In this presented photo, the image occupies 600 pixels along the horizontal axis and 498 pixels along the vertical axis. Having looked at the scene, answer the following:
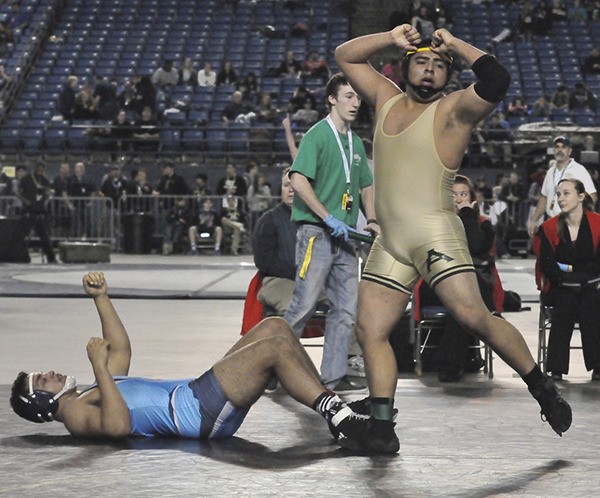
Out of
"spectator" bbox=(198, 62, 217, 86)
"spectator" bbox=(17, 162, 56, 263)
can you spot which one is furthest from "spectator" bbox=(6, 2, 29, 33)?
"spectator" bbox=(17, 162, 56, 263)

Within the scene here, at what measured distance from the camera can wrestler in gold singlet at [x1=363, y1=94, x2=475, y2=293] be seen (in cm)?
598

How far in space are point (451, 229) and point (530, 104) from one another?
22.5 metres

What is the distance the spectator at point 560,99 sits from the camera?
27094 millimetres

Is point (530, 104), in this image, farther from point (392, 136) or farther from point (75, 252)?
point (392, 136)

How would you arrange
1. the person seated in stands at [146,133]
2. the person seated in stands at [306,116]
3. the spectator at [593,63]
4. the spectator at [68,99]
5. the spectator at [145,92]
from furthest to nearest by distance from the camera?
1. the spectator at [593,63]
2. the spectator at [68,99]
3. the spectator at [145,92]
4. the person seated in stands at [146,133]
5. the person seated in stands at [306,116]

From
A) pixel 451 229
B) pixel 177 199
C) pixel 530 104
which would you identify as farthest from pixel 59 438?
pixel 530 104

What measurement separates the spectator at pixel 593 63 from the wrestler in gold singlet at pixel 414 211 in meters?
24.0

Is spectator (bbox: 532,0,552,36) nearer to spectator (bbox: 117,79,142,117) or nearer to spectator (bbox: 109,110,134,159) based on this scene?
spectator (bbox: 117,79,142,117)

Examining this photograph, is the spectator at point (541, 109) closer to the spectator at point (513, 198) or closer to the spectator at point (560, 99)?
the spectator at point (560, 99)

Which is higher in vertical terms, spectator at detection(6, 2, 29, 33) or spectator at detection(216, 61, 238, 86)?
spectator at detection(6, 2, 29, 33)

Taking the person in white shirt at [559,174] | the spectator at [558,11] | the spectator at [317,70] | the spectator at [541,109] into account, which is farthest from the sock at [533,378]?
the spectator at [558,11]

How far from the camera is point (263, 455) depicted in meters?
5.78

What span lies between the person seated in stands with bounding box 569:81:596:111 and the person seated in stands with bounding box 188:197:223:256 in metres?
7.72

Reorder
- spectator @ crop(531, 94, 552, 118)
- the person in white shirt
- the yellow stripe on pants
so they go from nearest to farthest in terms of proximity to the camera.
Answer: the yellow stripe on pants → the person in white shirt → spectator @ crop(531, 94, 552, 118)
